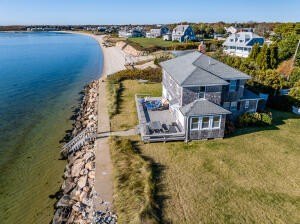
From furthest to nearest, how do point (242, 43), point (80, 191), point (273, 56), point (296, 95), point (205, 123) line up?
point (242, 43) < point (273, 56) < point (296, 95) < point (205, 123) < point (80, 191)

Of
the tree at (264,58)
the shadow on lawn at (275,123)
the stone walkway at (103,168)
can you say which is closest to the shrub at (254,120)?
the shadow on lawn at (275,123)

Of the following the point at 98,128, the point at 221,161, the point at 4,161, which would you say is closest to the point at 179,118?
the point at 221,161

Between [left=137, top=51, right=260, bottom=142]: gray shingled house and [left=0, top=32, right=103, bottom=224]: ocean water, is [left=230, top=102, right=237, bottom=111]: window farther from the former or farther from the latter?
[left=0, top=32, right=103, bottom=224]: ocean water

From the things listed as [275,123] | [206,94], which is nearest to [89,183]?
[206,94]

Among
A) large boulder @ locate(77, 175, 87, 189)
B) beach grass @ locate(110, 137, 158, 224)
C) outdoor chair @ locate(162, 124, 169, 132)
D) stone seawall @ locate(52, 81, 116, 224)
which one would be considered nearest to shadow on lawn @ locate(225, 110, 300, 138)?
outdoor chair @ locate(162, 124, 169, 132)

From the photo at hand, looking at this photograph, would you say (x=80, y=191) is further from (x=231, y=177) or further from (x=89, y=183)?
(x=231, y=177)

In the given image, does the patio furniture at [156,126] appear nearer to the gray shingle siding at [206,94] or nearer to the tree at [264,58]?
the gray shingle siding at [206,94]

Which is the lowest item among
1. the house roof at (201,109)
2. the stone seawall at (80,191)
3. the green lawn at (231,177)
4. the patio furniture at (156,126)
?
the stone seawall at (80,191)
